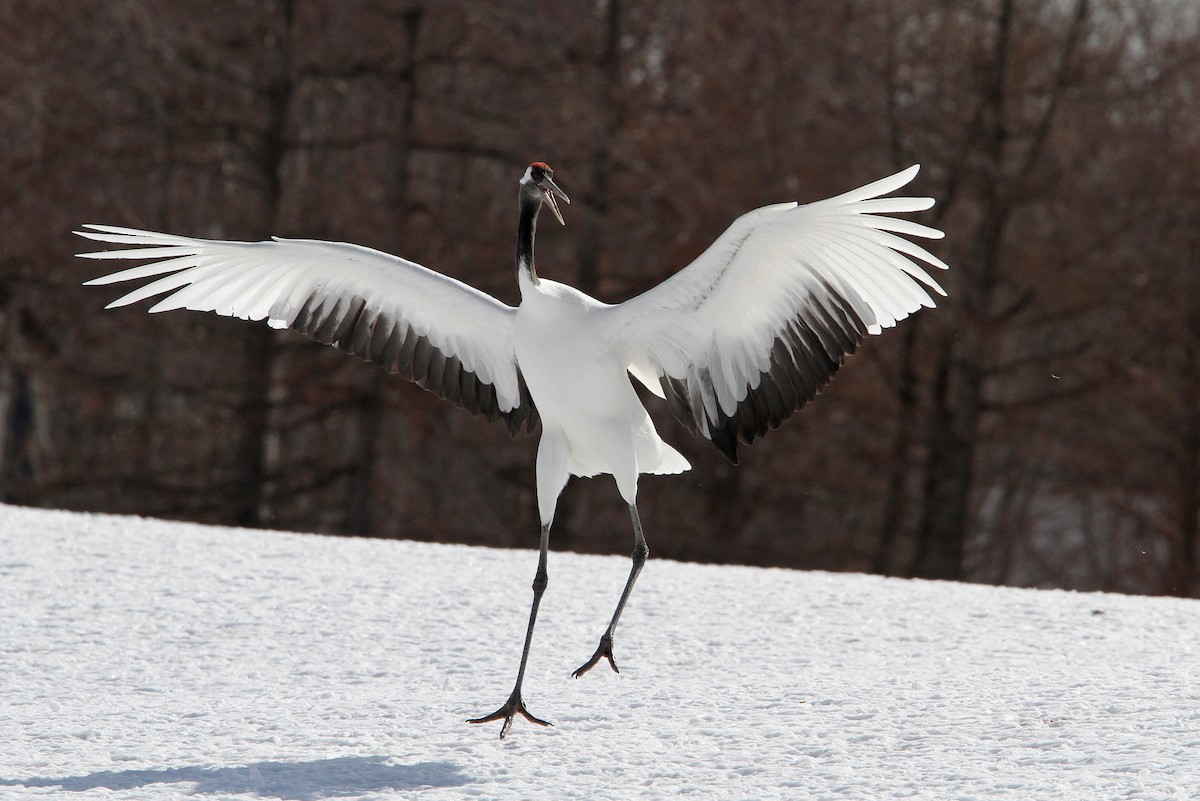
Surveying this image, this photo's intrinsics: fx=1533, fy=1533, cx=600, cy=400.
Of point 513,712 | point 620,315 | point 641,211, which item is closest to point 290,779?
point 513,712

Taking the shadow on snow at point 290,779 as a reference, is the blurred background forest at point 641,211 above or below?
above

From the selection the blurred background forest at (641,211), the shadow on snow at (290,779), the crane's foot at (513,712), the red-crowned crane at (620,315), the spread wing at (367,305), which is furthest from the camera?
the blurred background forest at (641,211)

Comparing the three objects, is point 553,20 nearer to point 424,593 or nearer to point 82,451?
point 82,451

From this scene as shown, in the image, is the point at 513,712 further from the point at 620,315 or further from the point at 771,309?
the point at 771,309

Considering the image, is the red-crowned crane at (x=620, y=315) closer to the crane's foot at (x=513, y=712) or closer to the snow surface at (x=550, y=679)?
the crane's foot at (x=513, y=712)

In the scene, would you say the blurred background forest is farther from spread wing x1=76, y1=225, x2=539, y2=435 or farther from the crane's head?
the crane's head

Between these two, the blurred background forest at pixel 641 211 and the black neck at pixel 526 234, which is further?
the blurred background forest at pixel 641 211

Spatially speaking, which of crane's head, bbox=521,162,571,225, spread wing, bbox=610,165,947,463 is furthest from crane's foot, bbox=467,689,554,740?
crane's head, bbox=521,162,571,225

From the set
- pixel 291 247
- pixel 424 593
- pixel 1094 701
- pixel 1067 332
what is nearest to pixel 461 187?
pixel 1067 332

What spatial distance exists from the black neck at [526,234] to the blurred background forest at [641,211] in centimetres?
1080

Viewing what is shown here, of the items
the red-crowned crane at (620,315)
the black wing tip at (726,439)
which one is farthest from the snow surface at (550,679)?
the black wing tip at (726,439)

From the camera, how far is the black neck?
5395 millimetres

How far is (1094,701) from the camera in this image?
5.12 m

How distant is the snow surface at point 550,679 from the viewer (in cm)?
436
